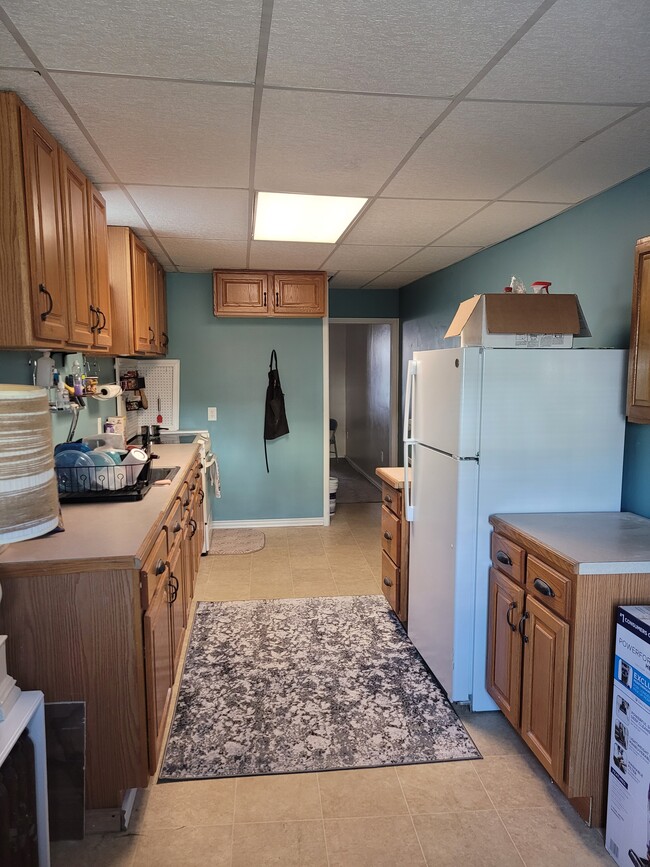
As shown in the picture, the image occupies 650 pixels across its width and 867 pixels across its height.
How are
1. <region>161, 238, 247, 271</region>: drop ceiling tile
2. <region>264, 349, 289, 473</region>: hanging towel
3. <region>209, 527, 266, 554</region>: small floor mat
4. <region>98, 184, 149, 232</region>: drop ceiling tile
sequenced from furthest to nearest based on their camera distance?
1. <region>264, 349, 289, 473</region>: hanging towel
2. <region>209, 527, 266, 554</region>: small floor mat
3. <region>161, 238, 247, 271</region>: drop ceiling tile
4. <region>98, 184, 149, 232</region>: drop ceiling tile

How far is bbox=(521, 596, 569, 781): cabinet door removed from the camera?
6.10 ft

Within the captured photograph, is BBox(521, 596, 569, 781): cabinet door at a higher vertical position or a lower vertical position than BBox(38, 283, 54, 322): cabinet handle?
lower

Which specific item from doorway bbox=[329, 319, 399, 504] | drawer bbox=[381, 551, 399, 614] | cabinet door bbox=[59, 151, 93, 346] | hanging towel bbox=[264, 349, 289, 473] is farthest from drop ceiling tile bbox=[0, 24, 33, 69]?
doorway bbox=[329, 319, 399, 504]

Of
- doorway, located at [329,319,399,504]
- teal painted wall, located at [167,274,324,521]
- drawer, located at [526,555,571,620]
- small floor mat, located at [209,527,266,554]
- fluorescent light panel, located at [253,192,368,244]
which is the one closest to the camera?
drawer, located at [526,555,571,620]

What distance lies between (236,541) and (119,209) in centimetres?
287

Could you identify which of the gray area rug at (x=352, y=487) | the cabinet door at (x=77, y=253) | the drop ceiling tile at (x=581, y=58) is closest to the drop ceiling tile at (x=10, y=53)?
the cabinet door at (x=77, y=253)

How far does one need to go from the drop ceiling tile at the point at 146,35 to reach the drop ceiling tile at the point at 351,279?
11.3 ft

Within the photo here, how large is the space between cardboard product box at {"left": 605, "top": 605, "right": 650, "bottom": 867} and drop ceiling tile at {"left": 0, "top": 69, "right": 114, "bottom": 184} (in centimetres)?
236

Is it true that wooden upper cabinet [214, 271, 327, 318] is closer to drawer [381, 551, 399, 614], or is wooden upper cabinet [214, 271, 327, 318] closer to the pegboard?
the pegboard

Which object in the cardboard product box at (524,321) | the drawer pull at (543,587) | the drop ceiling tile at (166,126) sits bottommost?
the drawer pull at (543,587)

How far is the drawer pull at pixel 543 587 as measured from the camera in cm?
193

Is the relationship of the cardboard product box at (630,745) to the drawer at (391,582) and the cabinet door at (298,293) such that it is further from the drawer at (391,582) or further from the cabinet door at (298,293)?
the cabinet door at (298,293)

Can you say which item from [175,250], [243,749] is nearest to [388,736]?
[243,749]

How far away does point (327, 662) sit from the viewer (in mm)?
2904
